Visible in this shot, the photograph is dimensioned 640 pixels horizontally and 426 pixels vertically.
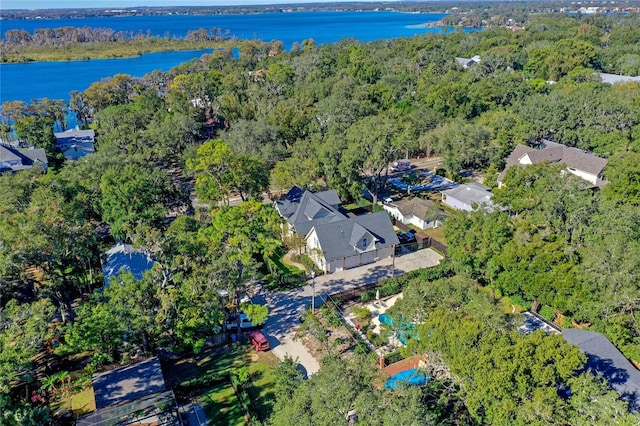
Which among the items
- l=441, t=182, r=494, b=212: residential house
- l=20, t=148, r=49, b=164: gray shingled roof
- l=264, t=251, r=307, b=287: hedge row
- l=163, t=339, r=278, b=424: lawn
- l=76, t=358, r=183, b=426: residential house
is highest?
l=20, t=148, r=49, b=164: gray shingled roof

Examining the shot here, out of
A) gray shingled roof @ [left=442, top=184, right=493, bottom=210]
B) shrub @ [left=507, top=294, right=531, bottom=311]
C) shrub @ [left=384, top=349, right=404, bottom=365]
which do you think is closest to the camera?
shrub @ [left=384, top=349, right=404, bottom=365]

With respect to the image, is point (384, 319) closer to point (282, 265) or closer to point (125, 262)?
point (282, 265)

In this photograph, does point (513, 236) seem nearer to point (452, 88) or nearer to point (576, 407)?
point (576, 407)

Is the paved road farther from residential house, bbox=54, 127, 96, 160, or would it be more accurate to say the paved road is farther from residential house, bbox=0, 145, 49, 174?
residential house, bbox=54, 127, 96, 160

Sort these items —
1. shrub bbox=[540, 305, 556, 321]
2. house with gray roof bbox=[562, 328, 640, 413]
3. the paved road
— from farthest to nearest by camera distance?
1. shrub bbox=[540, 305, 556, 321]
2. the paved road
3. house with gray roof bbox=[562, 328, 640, 413]

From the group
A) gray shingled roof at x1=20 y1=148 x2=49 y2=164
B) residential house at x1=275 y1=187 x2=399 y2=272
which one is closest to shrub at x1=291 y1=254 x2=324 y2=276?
residential house at x1=275 y1=187 x2=399 y2=272

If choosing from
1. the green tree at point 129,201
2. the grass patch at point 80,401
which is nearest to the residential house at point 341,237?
the green tree at point 129,201

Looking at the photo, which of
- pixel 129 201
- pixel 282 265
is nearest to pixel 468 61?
pixel 282 265
